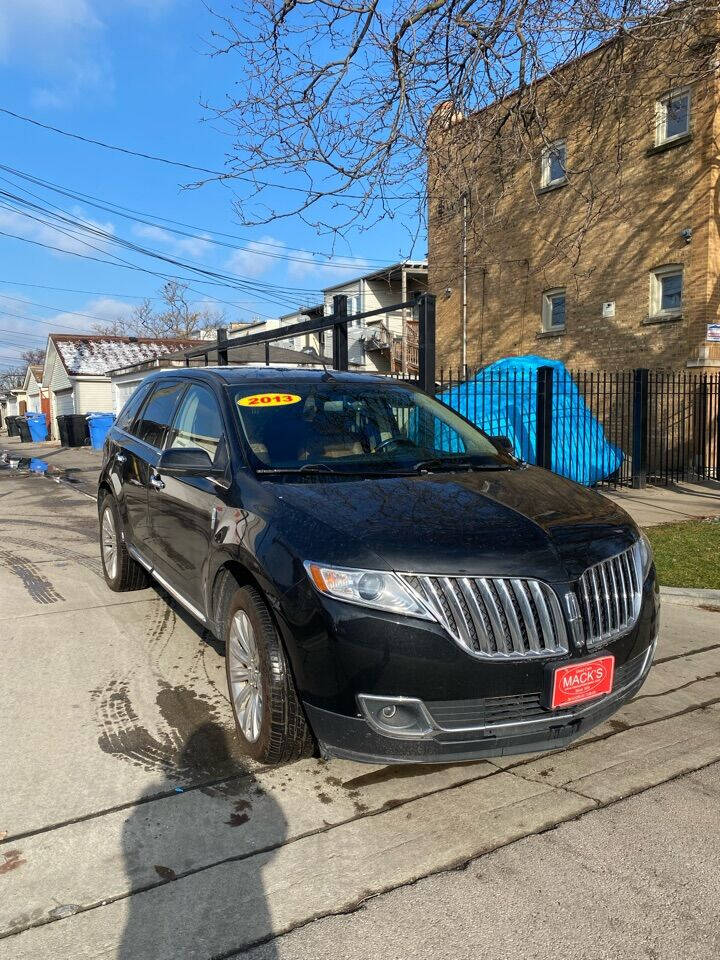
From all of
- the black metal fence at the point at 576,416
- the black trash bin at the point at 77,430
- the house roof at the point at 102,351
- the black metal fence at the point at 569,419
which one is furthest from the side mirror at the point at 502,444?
the house roof at the point at 102,351

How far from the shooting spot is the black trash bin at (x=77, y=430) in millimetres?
27422

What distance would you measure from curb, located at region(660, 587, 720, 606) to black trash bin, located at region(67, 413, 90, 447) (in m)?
25.2

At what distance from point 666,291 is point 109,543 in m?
14.5

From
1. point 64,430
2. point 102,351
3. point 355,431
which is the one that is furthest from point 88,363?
point 355,431

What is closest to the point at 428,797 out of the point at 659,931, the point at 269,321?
the point at 659,931

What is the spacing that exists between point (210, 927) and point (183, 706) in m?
1.67

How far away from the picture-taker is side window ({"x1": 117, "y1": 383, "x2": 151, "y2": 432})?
5703mm

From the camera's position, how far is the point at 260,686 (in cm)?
305

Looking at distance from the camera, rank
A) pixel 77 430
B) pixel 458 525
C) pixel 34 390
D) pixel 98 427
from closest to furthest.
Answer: pixel 458 525
pixel 98 427
pixel 77 430
pixel 34 390

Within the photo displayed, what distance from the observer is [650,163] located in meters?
15.9

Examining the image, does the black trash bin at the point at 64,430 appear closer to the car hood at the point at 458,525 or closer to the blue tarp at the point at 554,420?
the blue tarp at the point at 554,420

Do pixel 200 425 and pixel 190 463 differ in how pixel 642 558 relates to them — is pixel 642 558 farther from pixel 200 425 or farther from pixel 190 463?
pixel 200 425

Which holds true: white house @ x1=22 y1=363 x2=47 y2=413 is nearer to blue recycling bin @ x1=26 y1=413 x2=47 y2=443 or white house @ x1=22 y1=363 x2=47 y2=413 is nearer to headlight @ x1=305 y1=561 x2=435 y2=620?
blue recycling bin @ x1=26 y1=413 x2=47 y2=443

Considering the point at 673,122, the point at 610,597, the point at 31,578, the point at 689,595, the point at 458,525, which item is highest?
the point at 673,122
